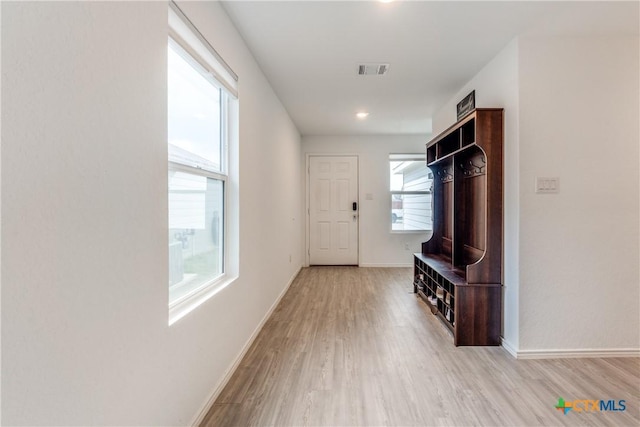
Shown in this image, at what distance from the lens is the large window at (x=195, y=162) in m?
1.45

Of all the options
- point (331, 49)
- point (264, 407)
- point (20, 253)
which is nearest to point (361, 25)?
point (331, 49)

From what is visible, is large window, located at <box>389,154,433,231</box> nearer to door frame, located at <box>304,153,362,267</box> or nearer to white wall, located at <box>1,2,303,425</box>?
door frame, located at <box>304,153,362,267</box>

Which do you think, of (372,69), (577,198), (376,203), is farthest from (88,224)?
(376,203)

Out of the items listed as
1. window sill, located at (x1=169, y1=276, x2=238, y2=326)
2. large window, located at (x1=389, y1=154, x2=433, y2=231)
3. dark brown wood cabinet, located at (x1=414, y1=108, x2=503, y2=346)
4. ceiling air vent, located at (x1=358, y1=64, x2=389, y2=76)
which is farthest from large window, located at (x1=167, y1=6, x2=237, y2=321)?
large window, located at (x1=389, y1=154, x2=433, y2=231)

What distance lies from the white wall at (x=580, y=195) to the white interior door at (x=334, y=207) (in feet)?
11.1

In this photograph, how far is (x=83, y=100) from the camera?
0.84 metres

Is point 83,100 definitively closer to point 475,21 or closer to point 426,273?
point 475,21

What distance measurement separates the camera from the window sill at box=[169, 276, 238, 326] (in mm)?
1393

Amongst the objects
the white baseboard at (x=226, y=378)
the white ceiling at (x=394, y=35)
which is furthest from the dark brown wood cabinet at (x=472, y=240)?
the white baseboard at (x=226, y=378)

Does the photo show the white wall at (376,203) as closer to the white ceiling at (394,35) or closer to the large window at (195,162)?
the white ceiling at (394,35)

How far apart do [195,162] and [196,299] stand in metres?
0.77

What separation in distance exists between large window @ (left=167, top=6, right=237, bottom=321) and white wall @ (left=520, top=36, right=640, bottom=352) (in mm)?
2222

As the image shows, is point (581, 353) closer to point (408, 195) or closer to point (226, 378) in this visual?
point (226, 378)

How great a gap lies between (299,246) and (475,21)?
3.98 m
